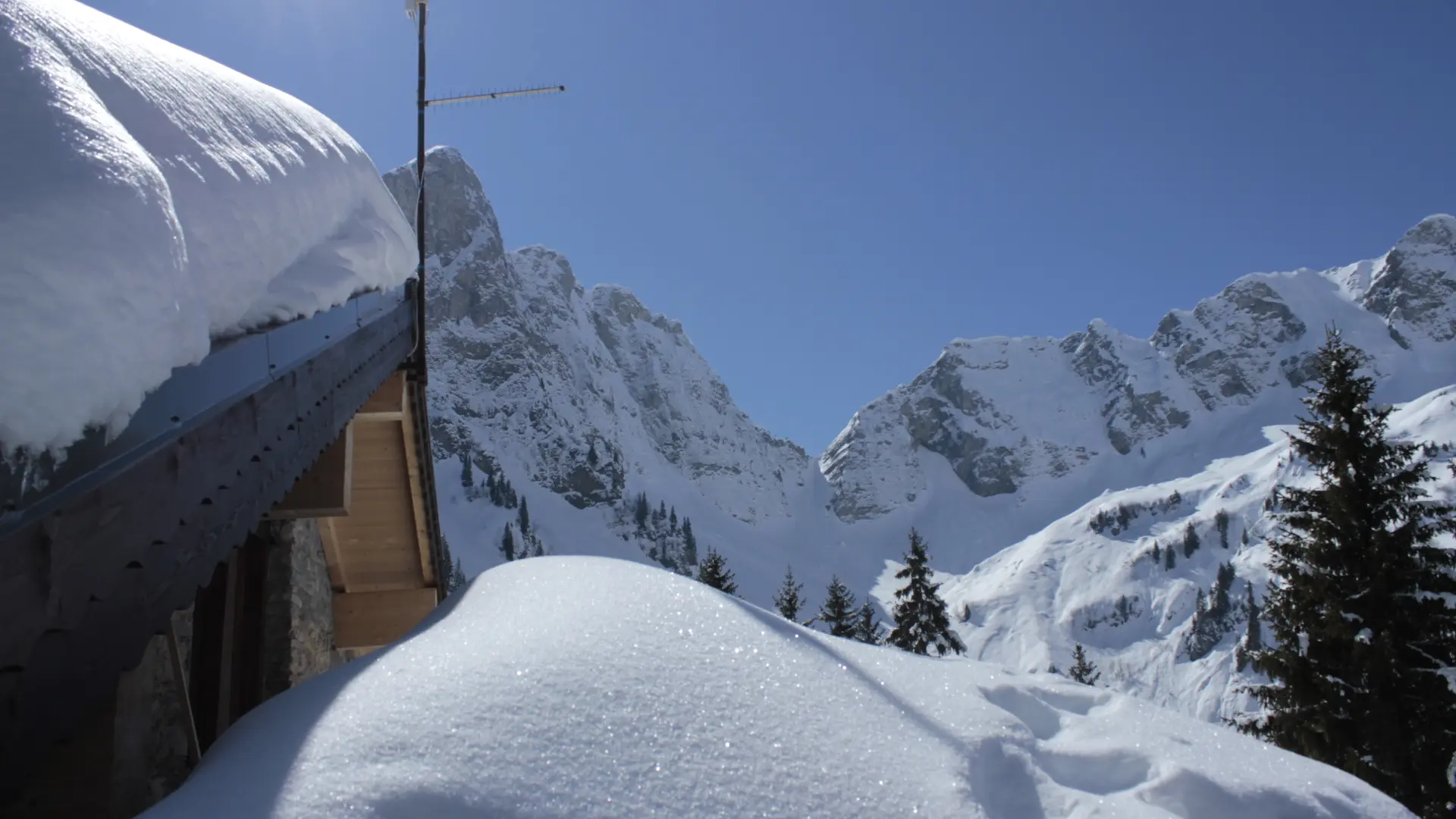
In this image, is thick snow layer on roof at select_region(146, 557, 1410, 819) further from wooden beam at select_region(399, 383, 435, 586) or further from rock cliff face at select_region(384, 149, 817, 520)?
rock cliff face at select_region(384, 149, 817, 520)

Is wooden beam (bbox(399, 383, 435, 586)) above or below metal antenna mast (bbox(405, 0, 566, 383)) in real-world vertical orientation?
below

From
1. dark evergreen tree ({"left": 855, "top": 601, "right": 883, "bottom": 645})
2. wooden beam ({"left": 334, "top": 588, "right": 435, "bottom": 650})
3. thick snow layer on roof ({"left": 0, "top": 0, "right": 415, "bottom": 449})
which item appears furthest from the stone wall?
dark evergreen tree ({"left": 855, "top": 601, "right": 883, "bottom": 645})

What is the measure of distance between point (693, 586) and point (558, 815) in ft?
5.86

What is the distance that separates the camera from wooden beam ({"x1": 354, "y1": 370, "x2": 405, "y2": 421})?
791 cm

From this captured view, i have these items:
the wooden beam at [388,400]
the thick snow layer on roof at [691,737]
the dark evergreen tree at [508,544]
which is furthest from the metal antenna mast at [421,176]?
the dark evergreen tree at [508,544]

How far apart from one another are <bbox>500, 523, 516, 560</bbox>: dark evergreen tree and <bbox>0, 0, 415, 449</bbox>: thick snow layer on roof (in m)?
107

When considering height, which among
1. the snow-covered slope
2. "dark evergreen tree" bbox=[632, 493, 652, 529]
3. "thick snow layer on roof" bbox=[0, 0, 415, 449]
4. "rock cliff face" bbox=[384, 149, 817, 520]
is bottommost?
the snow-covered slope

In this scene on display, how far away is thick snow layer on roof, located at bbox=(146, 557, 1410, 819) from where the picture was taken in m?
2.61

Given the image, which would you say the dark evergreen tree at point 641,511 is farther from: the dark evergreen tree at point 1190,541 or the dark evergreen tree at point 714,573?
the dark evergreen tree at point 714,573

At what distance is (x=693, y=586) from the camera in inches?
169

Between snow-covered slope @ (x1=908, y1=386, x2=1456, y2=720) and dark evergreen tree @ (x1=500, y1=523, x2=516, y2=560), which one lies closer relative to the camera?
dark evergreen tree @ (x1=500, y1=523, x2=516, y2=560)

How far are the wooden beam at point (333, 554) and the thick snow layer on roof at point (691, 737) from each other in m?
5.75

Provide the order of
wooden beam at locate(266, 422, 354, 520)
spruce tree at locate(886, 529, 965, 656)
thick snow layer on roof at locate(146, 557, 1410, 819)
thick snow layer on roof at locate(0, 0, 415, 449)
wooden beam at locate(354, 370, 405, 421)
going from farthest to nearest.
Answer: spruce tree at locate(886, 529, 965, 656), wooden beam at locate(354, 370, 405, 421), wooden beam at locate(266, 422, 354, 520), thick snow layer on roof at locate(146, 557, 1410, 819), thick snow layer on roof at locate(0, 0, 415, 449)

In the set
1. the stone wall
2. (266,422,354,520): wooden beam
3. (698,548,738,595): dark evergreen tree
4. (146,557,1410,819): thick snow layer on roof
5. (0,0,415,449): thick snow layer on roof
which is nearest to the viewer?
(0,0,415,449): thick snow layer on roof
